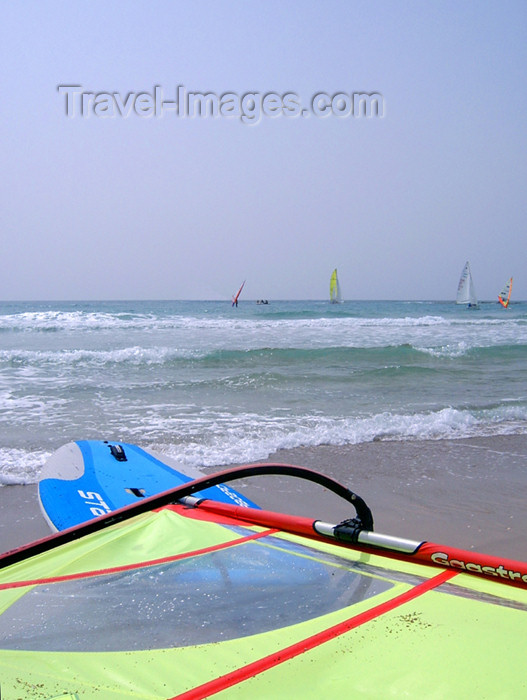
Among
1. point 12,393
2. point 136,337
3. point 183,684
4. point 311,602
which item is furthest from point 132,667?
point 136,337

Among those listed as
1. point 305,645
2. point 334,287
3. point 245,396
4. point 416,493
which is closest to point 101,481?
point 416,493

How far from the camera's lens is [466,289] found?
43.8 meters

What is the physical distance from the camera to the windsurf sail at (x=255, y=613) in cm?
103

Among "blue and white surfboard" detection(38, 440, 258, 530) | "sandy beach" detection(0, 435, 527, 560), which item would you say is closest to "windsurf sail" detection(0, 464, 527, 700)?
"blue and white surfboard" detection(38, 440, 258, 530)

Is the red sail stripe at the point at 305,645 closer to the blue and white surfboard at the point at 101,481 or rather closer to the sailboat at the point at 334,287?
the blue and white surfboard at the point at 101,481

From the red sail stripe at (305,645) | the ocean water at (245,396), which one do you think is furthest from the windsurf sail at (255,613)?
the ocean water at (245,396)

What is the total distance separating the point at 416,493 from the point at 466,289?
43241mm

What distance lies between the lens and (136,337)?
16766 millimetres

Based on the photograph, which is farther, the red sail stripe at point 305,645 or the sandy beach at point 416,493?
the sandy beach at point 416,493

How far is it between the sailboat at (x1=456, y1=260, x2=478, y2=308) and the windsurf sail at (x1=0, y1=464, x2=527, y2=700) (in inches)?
1758

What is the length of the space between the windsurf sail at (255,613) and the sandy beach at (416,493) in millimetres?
1463

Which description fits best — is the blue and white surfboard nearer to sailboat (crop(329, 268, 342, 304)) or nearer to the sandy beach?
the sandy beach

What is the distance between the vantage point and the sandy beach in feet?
9.71

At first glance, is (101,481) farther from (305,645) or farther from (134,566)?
(305,645)
